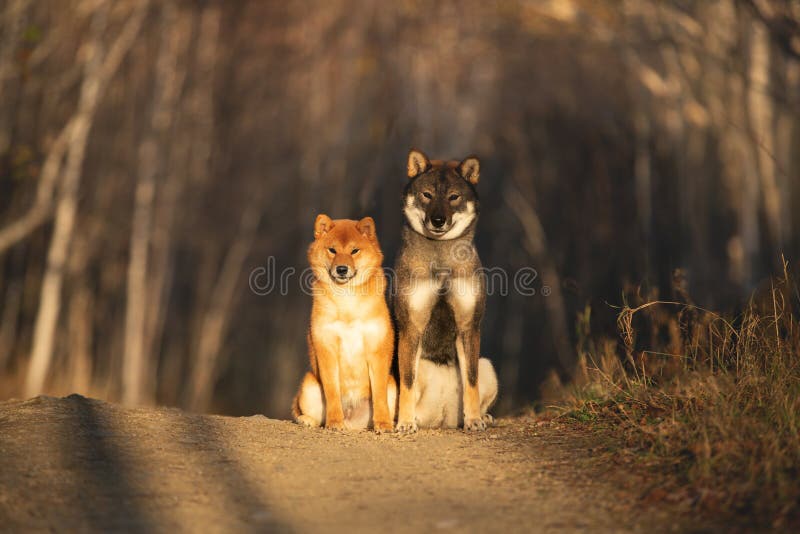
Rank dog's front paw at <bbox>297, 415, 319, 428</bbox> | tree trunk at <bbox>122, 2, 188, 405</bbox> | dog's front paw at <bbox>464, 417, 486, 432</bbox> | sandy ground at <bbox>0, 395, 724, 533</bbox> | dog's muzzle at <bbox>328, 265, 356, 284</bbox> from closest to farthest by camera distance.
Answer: sandy ground at <bbox>0, 395, 724, 533</bbox> → dog's muzzle at <bbox>328, 265, 356, 284</bbox> → dog's front paw at <bbox>464, 417, 486, 432</bbox> → dog's front paw at <bbox>297, 415, 319, 428</bbox> → tree trunk at <bbox>122, 2, 188, 405</bbox>

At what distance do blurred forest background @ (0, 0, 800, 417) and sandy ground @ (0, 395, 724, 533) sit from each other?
8954 mm

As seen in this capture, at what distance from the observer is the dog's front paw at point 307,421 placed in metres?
6.91

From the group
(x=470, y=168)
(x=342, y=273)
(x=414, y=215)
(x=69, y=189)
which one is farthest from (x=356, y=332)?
(x=69, y=189)

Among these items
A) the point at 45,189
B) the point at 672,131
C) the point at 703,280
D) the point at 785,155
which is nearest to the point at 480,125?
the point at 672,131

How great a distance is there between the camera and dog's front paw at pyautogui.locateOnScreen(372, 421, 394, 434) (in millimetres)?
6590

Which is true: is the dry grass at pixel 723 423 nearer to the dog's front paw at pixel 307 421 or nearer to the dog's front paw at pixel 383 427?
the dog's front paw at pixel 383 427

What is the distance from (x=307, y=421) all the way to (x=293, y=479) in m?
1.95

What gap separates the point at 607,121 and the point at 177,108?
12.0 meters

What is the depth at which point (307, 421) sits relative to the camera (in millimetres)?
6934

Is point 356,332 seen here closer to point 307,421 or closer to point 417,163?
point 307,421

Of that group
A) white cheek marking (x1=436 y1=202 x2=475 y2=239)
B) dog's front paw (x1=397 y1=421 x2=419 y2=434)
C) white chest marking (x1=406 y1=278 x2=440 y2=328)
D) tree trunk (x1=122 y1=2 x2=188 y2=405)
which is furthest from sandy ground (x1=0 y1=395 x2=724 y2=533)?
tree trunk (x1=122 y1=2 x2=188 y2=405)

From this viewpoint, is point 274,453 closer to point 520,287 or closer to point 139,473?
point 139,473

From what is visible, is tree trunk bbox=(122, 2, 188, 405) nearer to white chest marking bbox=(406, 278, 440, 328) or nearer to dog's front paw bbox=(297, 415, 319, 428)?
dog's front paw bbox=(297, 415, 319, 428)

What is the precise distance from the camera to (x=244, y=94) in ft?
71.2
